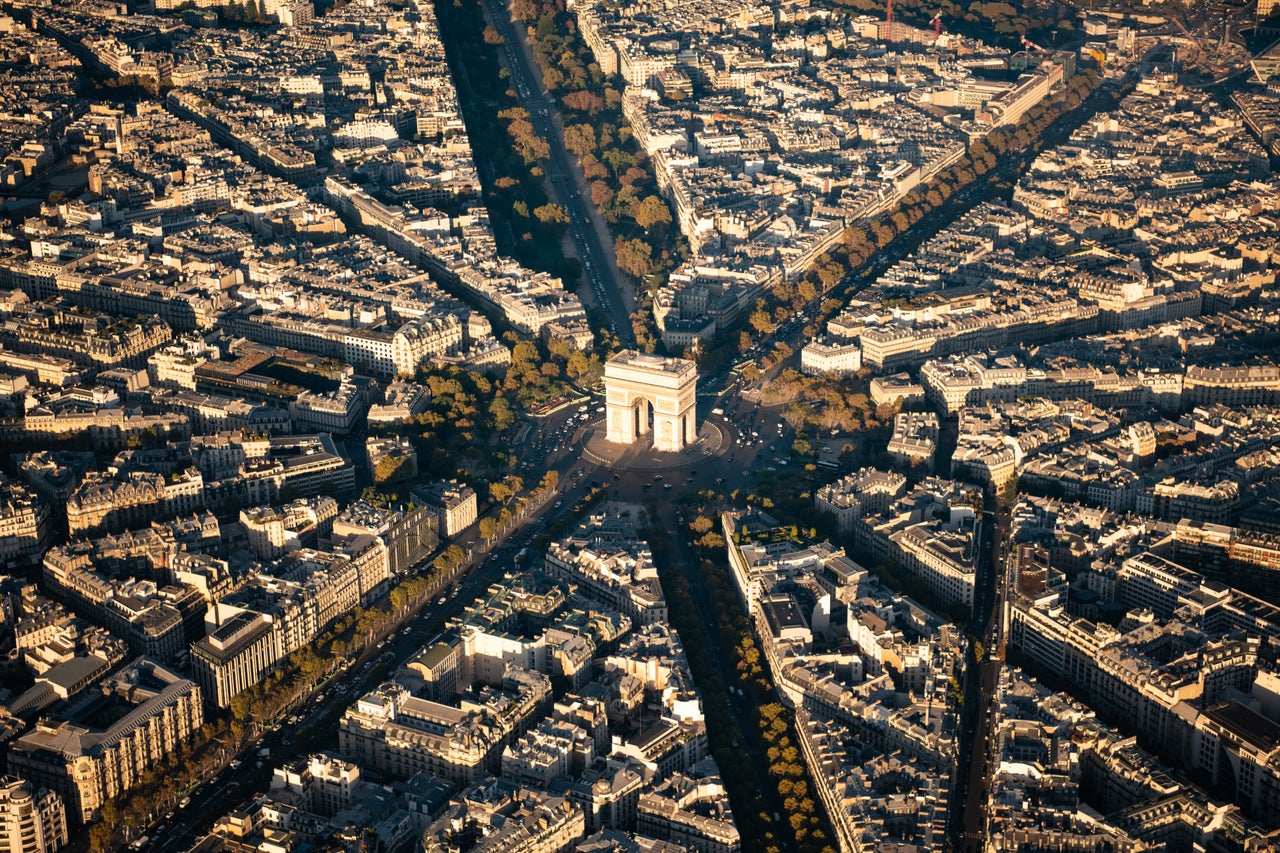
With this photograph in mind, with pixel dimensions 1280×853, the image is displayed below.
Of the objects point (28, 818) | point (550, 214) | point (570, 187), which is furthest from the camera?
point (570, 187)

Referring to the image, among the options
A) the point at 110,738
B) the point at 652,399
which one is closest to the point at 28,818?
the point at 110,738

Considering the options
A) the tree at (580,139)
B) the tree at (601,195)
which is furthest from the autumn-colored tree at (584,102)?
the tree at (601,195)

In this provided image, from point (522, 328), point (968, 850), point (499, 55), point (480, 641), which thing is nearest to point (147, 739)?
point (480, 641)

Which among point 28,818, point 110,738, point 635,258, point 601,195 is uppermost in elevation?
point 601,195

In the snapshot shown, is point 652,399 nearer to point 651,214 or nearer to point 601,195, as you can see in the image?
point 651,214

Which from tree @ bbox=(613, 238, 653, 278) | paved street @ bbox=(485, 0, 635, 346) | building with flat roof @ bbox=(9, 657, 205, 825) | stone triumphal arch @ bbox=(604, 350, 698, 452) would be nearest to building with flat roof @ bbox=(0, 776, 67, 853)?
building with flat roof @ bbox=(9, 657, 205, 825)

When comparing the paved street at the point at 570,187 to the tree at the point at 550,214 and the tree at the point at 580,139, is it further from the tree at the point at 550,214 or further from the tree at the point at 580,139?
the tree at the point at 550,214

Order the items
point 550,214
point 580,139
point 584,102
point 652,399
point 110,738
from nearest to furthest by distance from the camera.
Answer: point 110,738 → point 652,399 → point 550,214 → point 580,139 → point 584,102

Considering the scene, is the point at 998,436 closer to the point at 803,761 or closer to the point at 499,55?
the point at 803,761
